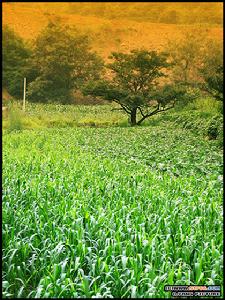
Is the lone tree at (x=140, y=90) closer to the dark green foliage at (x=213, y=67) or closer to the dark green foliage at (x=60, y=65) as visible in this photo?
the dark green foliage at (x=213, y=67)

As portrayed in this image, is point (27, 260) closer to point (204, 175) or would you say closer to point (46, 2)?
point (46, 2)

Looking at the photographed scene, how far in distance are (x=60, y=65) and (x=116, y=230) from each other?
4.98ft

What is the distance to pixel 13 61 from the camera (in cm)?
308

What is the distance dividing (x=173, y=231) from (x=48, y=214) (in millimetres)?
1055

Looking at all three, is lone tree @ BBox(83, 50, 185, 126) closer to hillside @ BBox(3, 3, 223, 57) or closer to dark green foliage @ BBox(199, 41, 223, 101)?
dark green foliage @ BBox(199, 41, 223, 101)

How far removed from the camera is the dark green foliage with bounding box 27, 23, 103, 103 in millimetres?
3176

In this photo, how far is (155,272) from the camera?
1970 millimetres

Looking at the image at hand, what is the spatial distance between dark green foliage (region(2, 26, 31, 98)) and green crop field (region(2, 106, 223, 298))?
0.95 meters

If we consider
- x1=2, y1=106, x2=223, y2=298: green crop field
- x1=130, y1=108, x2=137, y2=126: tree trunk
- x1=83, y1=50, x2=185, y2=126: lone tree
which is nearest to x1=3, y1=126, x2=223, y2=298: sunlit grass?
x1=2, y1=106, x2=223, y2=298: green crop field

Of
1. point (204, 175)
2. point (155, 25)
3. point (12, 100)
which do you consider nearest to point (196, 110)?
point (204, 175)

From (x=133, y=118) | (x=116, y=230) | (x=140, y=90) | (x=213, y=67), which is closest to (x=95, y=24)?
(x=116, y=230)

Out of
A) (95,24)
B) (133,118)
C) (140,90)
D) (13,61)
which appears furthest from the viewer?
(140,90)

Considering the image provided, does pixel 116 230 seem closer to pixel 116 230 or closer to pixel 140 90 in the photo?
pixel 116 230

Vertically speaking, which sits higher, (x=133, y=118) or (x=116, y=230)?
(x=133, y=118)
